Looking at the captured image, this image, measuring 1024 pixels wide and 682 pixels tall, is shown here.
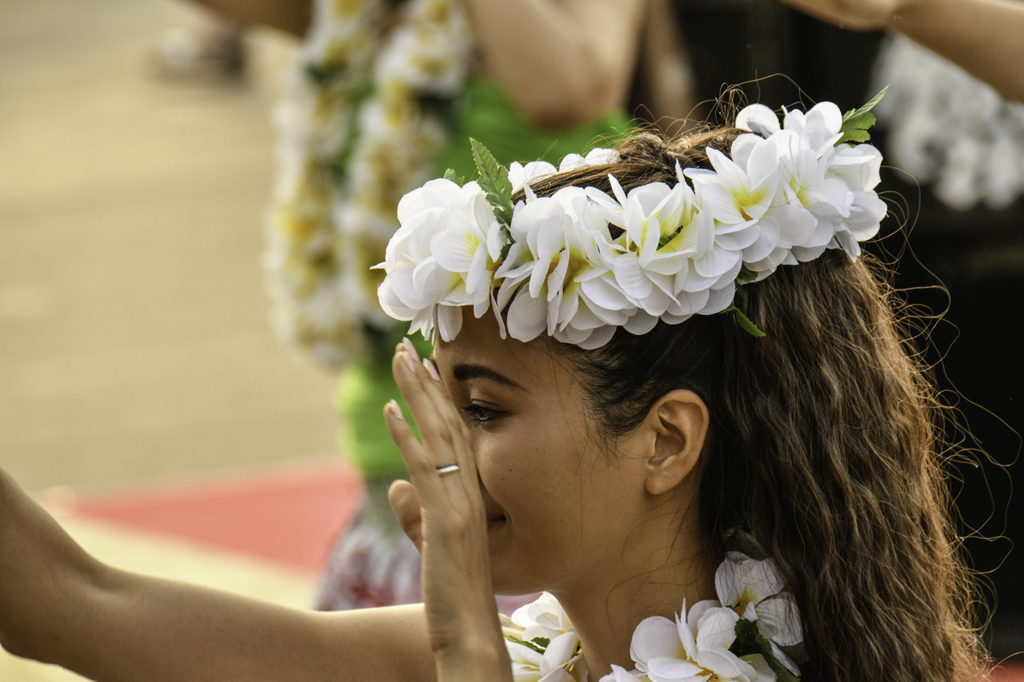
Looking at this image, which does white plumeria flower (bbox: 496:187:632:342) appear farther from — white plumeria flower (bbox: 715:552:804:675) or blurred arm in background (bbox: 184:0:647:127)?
blurred arm in background (bbox: 184:0:647:127)

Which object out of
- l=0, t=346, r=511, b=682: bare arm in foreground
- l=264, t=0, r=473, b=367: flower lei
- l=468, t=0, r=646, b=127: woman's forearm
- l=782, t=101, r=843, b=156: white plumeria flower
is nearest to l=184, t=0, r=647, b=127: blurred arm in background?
l=468, t=0, r=646, b=127: woman's forearm

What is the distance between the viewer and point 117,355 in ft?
22.8

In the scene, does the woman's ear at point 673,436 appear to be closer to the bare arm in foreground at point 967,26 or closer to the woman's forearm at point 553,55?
the bare arm in foreground at point 967,26

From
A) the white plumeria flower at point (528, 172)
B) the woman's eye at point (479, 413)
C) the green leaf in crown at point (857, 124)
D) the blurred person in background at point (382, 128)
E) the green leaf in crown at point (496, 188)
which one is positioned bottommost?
the woman's eye at point (479, 413)

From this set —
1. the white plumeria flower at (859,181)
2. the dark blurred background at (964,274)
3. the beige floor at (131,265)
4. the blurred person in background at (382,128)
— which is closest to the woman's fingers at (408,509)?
the white plumeria flower at (859,181)

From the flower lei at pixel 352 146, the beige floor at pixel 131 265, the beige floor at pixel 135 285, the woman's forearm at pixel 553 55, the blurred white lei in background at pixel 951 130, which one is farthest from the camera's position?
the beige floor at pixel 131 265

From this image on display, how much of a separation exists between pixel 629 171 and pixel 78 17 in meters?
13.6

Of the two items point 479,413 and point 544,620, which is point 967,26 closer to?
point 479,413

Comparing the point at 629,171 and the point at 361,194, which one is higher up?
the point at 361,194

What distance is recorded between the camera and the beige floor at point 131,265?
19.4 feet

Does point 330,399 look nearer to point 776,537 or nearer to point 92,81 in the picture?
point 776,537

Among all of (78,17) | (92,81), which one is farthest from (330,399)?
(78,17)

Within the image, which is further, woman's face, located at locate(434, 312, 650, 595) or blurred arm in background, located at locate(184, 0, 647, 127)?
blurred arm in background, located at locate(184, 0, 647, 127)

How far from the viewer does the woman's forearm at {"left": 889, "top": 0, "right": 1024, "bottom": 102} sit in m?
1.64
